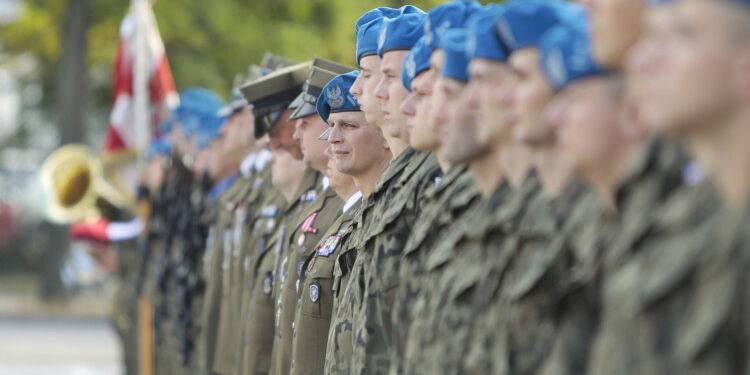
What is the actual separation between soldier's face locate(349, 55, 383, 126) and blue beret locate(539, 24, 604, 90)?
229 cm

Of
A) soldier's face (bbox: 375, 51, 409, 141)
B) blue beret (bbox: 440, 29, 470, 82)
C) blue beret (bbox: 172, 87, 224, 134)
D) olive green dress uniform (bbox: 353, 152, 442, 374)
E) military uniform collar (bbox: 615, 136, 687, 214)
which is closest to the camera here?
military uniform collar (bbox: 615, 136, 687, 214)

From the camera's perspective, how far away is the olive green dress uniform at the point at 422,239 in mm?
5172

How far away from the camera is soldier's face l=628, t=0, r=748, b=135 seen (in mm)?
3361

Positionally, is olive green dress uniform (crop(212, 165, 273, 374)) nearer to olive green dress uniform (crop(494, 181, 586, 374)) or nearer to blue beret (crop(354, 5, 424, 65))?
blue beret (crop(354, 5, 424, 65))

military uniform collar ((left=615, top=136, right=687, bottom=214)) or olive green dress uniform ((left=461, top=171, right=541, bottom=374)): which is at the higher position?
military uniform collar ((left=615, top=136, right=687, bottom=214))

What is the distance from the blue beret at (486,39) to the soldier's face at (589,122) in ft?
2.09

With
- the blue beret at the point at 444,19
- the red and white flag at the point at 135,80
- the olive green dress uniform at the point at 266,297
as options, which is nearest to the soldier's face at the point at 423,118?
the blue beret at the point at 444,19

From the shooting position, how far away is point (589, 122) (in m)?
3.89

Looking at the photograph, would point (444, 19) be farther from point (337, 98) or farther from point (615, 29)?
point (337, 98)

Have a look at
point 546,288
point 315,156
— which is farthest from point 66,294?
point 546,288

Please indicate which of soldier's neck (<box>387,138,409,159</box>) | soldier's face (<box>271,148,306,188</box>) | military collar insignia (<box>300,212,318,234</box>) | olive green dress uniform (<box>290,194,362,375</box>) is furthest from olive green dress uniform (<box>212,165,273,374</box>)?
soldier's neck (<box>387,138,409,159</box>)

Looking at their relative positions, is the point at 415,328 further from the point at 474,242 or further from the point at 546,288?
the point at 546,288

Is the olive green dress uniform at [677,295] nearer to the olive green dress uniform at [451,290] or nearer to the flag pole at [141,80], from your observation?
the olive green dress uniform at [451,290]

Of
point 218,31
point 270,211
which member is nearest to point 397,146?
point 270,211
